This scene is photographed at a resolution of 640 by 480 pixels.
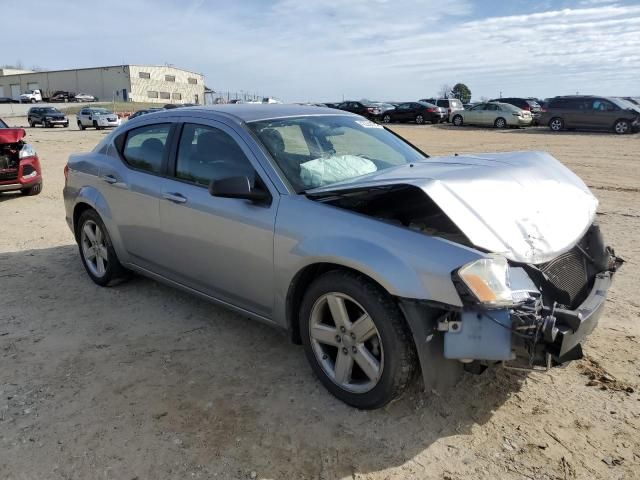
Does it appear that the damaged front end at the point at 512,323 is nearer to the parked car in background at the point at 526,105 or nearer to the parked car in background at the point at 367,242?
the parked car in background at the point at 367,242

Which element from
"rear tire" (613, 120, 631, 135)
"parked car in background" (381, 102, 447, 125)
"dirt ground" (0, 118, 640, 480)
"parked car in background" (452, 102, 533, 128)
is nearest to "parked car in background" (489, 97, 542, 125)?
"parked car in background" (452, 102, 533, 128)

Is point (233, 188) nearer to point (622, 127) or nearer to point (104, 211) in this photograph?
point (104, 211)

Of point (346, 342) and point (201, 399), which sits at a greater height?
point (346, 342)

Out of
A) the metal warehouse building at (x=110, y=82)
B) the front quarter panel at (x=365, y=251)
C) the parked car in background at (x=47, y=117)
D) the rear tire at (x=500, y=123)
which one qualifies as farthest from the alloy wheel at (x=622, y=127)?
the metal warehouse building at (x=110, y=82)

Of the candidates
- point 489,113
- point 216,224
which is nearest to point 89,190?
point 216,224

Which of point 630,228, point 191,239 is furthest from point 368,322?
point 630,228

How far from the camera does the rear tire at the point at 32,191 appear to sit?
9.74 m

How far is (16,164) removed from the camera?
9.35 metres

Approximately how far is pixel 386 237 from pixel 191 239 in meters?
1.67

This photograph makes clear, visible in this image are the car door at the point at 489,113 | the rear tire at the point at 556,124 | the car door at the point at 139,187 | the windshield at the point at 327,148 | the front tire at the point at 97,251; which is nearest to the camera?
the windshield at the point at 327,148

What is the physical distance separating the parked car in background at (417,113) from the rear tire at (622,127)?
11.4m

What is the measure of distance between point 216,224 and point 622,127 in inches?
1017

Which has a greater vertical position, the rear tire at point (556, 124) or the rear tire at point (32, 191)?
the rear tire at point (556, 124)

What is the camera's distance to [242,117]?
3822 millimetres
